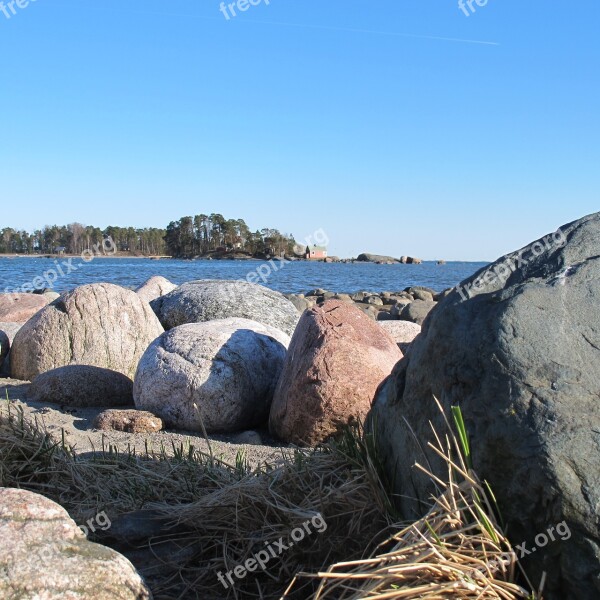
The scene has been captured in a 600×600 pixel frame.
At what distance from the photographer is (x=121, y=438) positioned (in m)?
6.07

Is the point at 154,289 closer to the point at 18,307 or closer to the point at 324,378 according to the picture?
the point at 18,307

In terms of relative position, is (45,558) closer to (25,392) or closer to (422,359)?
(422,359)

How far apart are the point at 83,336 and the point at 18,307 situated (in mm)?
4952

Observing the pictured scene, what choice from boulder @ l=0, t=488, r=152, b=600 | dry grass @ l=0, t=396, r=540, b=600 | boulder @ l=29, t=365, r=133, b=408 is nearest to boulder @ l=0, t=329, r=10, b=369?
boulder @ l=29, t=365, r=133, b=408

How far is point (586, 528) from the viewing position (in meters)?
2.24

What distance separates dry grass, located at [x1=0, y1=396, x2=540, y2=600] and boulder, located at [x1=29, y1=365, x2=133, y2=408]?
10.2ft

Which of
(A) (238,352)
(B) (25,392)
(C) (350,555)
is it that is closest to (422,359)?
(C) (350,555)

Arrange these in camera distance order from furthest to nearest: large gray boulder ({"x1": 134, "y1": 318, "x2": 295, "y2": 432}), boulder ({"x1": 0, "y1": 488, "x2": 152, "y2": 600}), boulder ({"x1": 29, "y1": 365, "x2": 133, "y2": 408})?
1. boulder ({"x1": 29, "y1": 365, "x2": 133, "y2": 408})
2. large gray boulder ({"x1": 134, "y1": 318, "x2": 295, "y2": 432})
3. boulder ({"x1": 0, "y1": 488, "x2": 152, "y2": 600})

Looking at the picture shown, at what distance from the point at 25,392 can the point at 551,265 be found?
6.52 meters

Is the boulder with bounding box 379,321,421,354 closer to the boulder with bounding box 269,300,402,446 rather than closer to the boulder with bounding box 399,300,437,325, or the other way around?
the boulder with bounding box 269,300,402,446

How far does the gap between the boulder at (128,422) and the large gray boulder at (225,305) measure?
3523mm

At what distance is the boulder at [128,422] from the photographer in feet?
20.8

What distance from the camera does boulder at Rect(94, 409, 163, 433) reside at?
6.35 metres

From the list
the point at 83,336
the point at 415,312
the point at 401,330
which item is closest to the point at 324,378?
the point at 83,336
